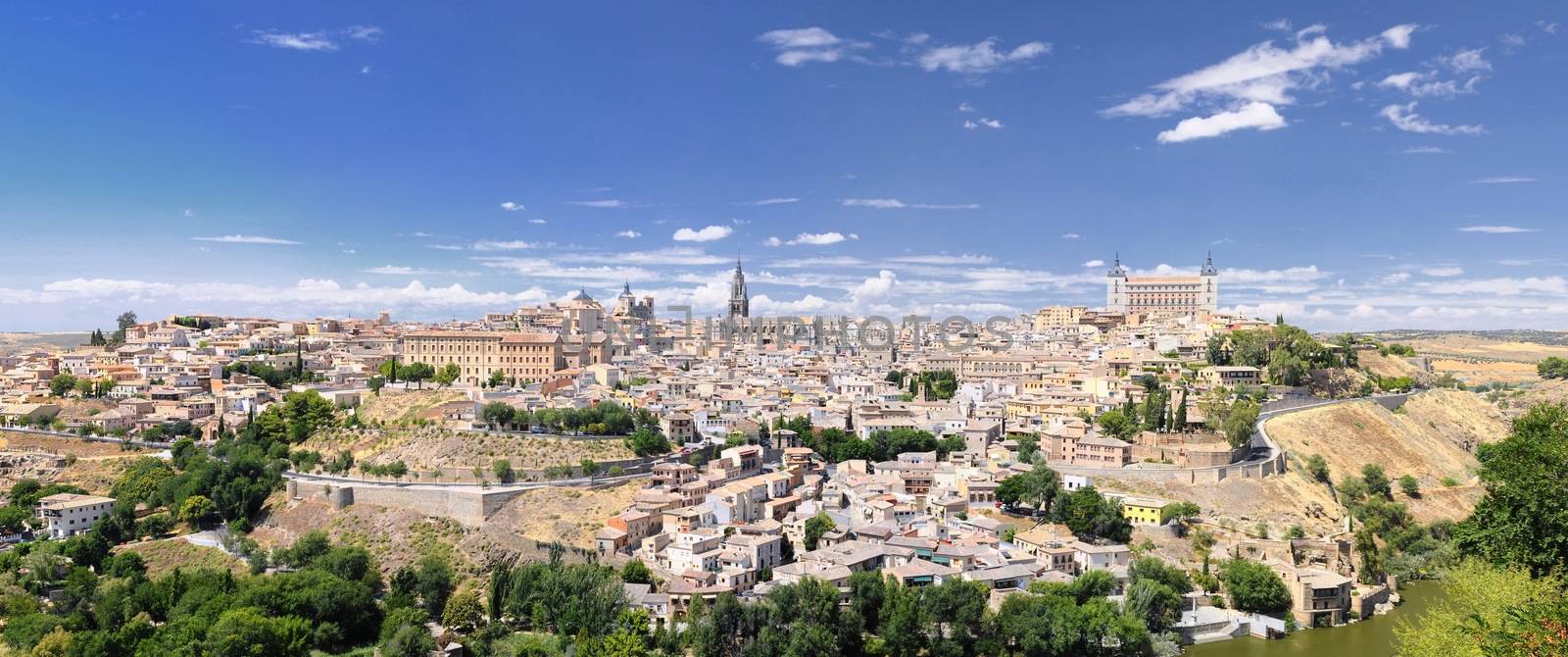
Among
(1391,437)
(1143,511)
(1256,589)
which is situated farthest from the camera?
(1391,437)

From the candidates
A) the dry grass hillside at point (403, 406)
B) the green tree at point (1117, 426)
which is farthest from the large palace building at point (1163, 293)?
the dry grass hillside at point (403, 406)

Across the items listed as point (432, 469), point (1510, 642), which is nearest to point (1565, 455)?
point (1510, 642)

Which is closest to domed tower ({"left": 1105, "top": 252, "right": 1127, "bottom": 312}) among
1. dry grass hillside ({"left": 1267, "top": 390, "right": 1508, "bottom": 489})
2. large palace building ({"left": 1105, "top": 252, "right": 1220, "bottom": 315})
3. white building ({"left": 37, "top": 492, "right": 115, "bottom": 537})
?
large palace building ({"left": 1105, "top": 252, "right": 1220, "bottom": 315})

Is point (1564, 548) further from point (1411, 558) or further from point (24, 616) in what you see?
point (24, 616)

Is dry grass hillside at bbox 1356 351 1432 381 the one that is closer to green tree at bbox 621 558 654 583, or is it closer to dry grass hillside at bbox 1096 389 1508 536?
dry grass hillside at bbox 1096 389 1508 536

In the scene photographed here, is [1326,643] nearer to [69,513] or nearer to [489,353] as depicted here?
[489,353]

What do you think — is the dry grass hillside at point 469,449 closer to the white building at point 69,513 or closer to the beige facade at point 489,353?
the white building at point 69,513

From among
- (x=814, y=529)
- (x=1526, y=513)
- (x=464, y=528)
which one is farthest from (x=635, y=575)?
(x=1526, y=513)
